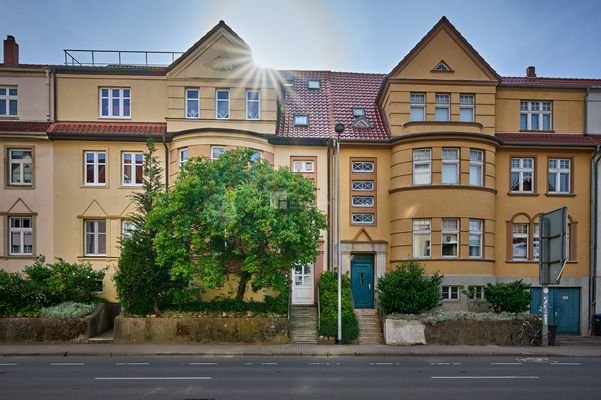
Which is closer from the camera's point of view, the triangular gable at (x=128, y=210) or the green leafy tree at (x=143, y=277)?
the green leafy tree at (x=143, y=277)

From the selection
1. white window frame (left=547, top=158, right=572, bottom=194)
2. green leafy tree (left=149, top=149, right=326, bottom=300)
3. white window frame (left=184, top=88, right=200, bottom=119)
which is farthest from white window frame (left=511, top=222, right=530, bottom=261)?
white window frame (left=184, top=88, right=200, bottom=119)

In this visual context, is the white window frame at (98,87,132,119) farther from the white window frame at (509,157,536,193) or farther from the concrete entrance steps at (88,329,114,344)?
the white window frame at (509,157,536,193)

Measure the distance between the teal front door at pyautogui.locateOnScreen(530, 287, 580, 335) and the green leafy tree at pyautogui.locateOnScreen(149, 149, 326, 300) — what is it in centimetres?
1224

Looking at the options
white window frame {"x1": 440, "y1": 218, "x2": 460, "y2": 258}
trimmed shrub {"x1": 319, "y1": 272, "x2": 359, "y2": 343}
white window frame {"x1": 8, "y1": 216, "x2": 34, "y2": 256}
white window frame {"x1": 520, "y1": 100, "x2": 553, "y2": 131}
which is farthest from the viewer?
white window frame {"x1": 520, "y1": 100, "x2": 553, "y2": 131}

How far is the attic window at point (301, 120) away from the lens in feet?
74.6

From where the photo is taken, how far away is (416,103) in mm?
21844

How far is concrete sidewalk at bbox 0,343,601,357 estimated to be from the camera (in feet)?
50.4

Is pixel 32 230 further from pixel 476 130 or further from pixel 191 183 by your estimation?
pixel 476 130

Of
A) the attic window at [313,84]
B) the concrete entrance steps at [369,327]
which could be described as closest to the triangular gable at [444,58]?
the attic window at [313,84]

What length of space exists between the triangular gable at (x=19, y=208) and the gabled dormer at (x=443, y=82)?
1850 centimetres

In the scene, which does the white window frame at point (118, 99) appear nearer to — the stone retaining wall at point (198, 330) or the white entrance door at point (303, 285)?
the stone retaining wall at point (198, 330)

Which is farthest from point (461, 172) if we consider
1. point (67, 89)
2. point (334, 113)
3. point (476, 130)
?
point (67, 89)

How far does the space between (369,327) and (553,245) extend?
314 inches

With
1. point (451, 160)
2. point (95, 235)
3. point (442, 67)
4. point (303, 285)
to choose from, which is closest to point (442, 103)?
point (442, 67)
